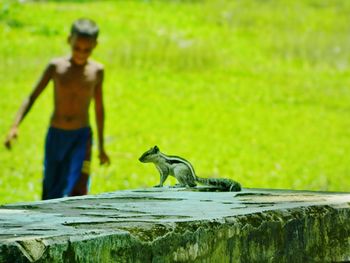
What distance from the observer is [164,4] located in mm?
26547

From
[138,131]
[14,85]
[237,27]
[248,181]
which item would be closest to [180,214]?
[248,181]

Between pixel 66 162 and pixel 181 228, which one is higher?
pixel 66 162

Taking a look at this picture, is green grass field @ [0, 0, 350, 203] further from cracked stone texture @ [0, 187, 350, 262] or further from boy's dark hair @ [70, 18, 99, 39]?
cracked stone texture @ [0, 187, 350, 262]

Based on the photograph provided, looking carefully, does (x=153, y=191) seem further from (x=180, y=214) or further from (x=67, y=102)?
(x=67, y=102)

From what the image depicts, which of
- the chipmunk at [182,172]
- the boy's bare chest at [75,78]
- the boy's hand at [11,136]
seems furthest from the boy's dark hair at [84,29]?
the chipmunk at [182,172]

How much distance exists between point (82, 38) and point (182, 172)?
2996mm

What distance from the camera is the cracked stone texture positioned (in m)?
3.19

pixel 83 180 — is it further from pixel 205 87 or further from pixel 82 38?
pixel 205 87

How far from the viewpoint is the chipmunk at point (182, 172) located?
17.6 feet

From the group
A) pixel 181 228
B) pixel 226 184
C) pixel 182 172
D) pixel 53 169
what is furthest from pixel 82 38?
pixel 181 228

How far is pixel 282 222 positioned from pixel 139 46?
17711 mm

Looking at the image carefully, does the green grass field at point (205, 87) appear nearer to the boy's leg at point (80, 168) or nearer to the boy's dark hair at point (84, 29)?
the boy's leg at point (80, 168)

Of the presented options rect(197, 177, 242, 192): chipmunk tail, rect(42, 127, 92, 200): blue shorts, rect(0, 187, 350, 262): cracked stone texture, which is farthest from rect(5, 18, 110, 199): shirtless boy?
rect(0, 187, 350, 262): cracked stone texture

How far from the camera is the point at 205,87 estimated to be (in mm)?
19516
